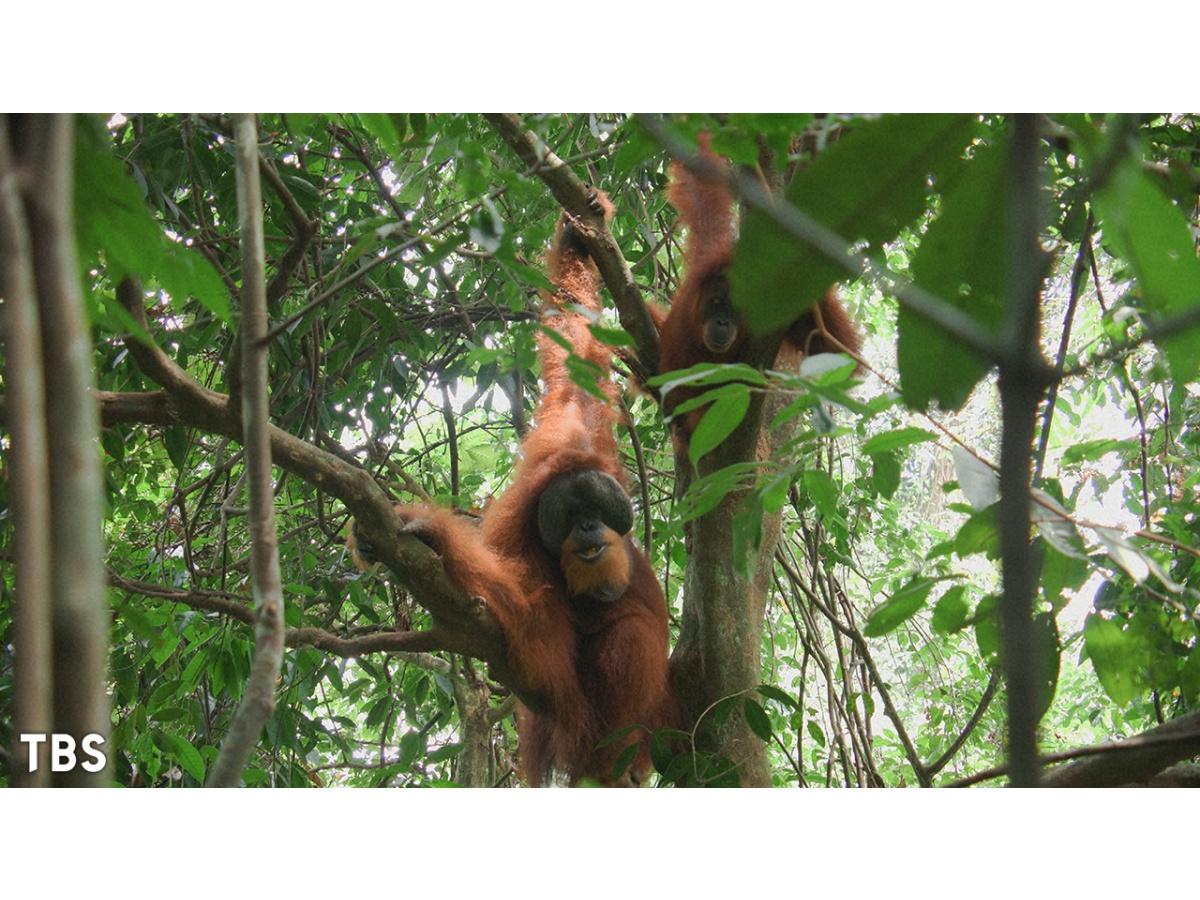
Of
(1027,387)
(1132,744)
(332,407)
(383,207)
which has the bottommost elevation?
(1132,744)

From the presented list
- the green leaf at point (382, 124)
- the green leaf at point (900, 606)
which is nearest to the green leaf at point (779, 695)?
the green leaf at point (900, 606)

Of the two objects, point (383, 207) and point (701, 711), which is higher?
point (383, 207)

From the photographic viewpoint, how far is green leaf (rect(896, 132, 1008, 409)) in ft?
1.95

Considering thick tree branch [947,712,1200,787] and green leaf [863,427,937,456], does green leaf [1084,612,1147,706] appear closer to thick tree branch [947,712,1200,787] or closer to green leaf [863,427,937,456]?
thick tree branch [947,712,1200,787]

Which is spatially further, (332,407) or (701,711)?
(332,407)

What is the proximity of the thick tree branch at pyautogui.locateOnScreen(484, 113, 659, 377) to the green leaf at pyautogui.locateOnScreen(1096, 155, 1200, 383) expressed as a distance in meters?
1.32

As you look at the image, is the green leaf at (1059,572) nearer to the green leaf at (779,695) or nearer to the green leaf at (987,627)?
the green leaf at (987,627)

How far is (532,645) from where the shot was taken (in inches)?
88.8

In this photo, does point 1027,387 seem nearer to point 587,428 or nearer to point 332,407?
point 587,428

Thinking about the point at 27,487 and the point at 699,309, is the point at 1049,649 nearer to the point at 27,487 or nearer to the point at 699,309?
the point at 27,487
